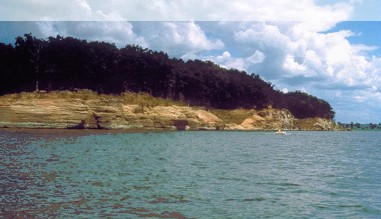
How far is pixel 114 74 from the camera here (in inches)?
4567

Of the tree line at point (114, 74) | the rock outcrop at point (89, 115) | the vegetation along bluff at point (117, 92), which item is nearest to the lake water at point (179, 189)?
the rock outcrop at point (89, 115)

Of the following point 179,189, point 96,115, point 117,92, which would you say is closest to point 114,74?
point 117,92

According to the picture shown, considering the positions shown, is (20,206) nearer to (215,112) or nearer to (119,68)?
(119,68)

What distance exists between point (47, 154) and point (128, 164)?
31.6ft

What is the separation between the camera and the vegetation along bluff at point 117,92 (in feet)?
285

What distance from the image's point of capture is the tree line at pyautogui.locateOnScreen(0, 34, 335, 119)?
105938mm

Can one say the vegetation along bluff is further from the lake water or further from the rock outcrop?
the lake water

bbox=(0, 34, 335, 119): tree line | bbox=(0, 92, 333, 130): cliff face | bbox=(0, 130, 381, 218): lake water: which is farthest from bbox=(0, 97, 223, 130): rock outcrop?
bbox=(0, 130, 381, 218): lake water

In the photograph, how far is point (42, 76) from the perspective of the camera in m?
107

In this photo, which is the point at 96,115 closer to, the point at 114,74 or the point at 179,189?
the point at 114,74

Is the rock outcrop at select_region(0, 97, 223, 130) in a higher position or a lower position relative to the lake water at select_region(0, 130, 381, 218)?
higher

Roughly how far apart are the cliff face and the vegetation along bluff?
184 mm

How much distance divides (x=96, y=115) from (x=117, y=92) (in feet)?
77.1

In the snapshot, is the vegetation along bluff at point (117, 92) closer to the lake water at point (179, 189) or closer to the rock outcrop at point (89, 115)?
the rock outcrop at point (89, 115)
